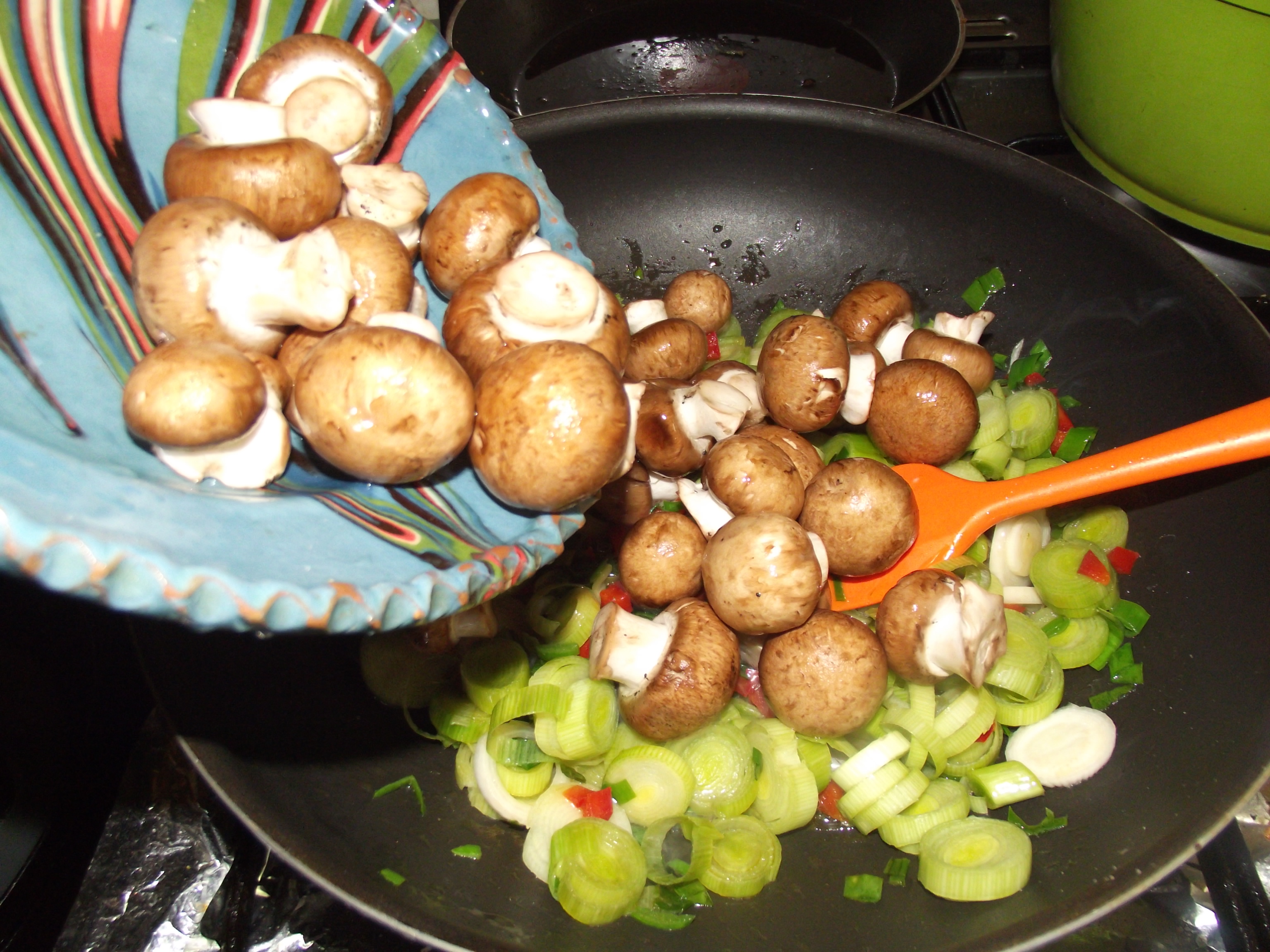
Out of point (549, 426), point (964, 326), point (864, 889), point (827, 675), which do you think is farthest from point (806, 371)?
point (864, 889)

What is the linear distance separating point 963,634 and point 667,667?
710 millimetres

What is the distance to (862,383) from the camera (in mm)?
2395

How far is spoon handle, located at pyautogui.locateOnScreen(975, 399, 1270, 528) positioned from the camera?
6.51 feet

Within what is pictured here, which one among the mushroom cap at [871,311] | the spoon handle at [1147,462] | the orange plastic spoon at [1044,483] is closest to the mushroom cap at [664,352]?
the mushroom cap at [871,311]

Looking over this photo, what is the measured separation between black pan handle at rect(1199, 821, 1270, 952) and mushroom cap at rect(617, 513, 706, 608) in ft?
4.42

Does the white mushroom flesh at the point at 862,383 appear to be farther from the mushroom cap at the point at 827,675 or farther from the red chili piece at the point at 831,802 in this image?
the red chili piece at the point at 831,802

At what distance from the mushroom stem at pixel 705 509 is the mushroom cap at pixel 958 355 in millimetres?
779

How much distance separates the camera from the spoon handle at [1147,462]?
78.1 inches

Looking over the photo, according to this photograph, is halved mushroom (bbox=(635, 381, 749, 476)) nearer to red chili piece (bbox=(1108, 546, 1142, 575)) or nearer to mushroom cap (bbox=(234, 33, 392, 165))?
mushroom cap (bbox=(234, 33, 392, 165))

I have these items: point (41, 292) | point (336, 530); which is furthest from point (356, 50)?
point (336, 530)

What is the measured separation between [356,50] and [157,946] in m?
2.22

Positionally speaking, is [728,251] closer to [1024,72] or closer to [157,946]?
[1024,72]

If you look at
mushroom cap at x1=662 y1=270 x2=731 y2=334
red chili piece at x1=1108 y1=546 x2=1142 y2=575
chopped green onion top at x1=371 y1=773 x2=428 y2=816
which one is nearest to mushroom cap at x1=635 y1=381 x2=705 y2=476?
mushroom cap at x1=662 y1=270 x2=731 y2=334

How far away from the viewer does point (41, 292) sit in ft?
4.20
